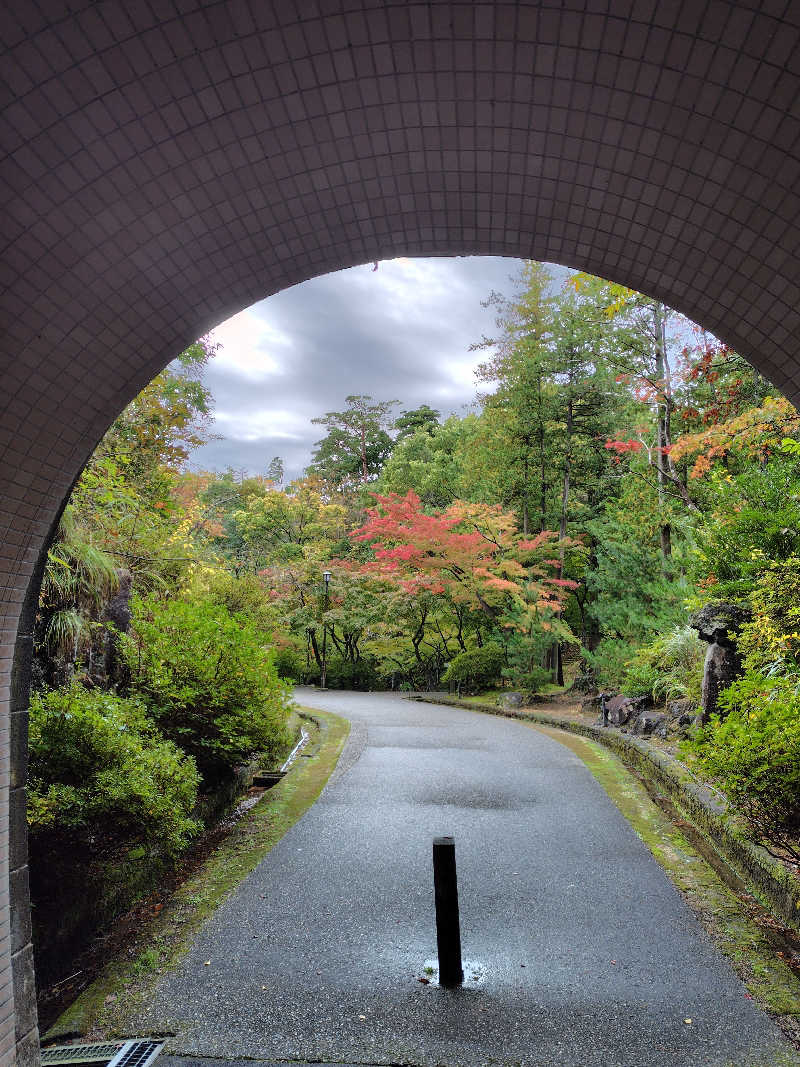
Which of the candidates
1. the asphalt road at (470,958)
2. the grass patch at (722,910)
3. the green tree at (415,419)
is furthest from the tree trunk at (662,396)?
the green tree at (415,419)

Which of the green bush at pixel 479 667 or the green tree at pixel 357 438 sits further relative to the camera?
the green tree at pixel 357 438

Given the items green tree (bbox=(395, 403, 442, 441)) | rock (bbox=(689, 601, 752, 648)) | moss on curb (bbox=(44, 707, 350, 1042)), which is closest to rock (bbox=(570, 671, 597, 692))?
rock (bbox=(689, 601, 752, 648))

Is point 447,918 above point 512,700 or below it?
above

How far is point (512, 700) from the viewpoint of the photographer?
14281mm

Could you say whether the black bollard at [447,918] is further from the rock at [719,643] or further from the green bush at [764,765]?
the rock at [719,643]

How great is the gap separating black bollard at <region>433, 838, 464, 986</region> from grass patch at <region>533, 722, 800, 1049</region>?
145 cm

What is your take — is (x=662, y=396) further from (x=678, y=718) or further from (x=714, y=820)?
(x=714, y=820)

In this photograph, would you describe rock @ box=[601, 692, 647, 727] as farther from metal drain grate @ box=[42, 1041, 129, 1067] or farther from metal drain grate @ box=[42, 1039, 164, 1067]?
metal drain grate @ box=[42, 1041, 129, 1067]

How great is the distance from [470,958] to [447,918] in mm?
442

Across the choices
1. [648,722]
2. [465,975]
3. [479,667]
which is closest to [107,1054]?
[465,975]

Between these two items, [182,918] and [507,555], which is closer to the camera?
[182,918]

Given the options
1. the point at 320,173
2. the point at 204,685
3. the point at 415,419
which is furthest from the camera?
the point at 415,419

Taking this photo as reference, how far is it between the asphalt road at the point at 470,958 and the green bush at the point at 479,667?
1047 cm

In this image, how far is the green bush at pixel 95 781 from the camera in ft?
12.4
